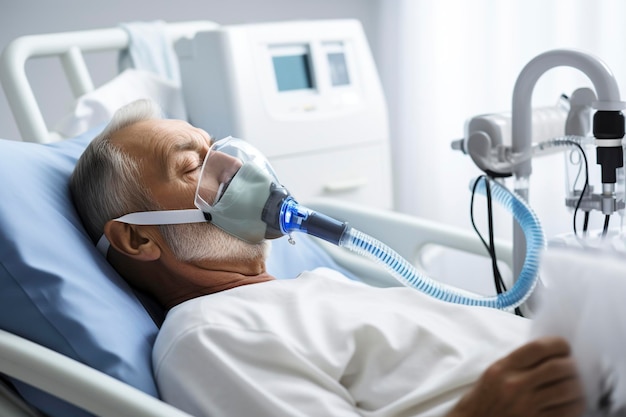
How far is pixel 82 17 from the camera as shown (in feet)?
8.82

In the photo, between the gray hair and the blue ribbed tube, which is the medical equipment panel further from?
the blue ribbed tube

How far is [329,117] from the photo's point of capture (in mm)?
2332

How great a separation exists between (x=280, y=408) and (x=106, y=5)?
6.62 ft

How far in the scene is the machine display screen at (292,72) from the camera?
7.44 feet

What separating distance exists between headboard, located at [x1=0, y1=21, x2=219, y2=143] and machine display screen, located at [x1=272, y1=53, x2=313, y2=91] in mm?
291

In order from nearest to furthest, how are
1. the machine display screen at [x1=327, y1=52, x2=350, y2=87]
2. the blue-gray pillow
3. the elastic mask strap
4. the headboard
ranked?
1. the blue-gray pillow
2. the elastic mask strap
3. the headboard
4. the machine display screen at [x1=327, y1=52, x2=350, y2=87]

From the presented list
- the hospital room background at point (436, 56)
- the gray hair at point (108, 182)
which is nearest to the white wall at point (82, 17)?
the hospital room background at point (436, 56)

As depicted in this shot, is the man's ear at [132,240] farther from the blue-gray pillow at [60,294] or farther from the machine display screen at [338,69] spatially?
the machine display screen at [338,69]

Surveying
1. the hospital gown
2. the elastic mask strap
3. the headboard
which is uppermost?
the headboard

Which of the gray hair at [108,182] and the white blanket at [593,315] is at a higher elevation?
the gray hair at [108,182]

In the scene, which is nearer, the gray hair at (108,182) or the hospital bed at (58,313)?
the hospital bed at (58,313)

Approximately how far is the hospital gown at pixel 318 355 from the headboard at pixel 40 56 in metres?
0.86

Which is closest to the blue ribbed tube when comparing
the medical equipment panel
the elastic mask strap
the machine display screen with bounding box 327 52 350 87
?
the elastic mask strap

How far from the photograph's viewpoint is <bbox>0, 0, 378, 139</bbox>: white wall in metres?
2.58
